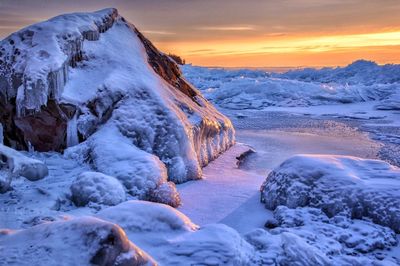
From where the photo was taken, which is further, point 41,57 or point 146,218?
point 41,57

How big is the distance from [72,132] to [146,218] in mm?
4320

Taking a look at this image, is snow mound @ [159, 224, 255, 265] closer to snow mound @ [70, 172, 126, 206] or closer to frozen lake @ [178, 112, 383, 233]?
frozen lake @ [178, 112, 383, 233]

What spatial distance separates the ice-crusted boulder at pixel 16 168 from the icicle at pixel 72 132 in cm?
143

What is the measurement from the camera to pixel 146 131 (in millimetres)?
7945

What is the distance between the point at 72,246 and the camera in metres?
3.04

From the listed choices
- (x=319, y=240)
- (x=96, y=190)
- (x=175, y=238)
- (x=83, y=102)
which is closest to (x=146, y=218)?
(x=175, y=238)

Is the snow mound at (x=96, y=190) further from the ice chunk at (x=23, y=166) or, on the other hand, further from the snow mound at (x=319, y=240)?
the snow mound at (x=319, y=240)

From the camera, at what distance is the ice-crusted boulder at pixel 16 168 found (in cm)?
583

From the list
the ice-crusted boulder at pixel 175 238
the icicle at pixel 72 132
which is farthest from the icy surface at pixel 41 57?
the ice-crusted boulder at pixel 175 238

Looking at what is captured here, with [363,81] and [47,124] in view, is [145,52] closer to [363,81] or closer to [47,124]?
[47,124]

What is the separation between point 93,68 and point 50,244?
21.0ft

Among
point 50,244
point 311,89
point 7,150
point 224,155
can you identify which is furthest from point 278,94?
point 50,244

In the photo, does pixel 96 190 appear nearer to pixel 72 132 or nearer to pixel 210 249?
pixel 210 249

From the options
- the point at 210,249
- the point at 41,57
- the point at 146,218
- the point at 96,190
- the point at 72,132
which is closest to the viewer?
the point at 210,249
